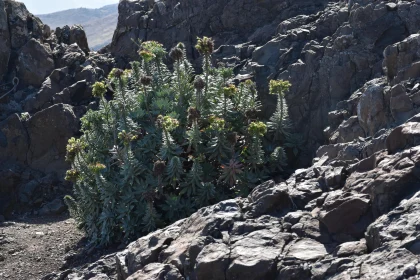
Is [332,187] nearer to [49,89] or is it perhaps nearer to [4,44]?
[49,89]

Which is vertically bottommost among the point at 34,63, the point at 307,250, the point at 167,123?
the point at 307,250

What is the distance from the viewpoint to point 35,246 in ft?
35.0

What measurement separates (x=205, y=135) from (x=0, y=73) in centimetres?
789

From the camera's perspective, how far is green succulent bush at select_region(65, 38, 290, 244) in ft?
30.3

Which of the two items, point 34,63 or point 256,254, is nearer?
point 256,254

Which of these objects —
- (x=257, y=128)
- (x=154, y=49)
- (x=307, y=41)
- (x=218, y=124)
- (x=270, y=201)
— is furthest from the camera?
(x=307, y=41)

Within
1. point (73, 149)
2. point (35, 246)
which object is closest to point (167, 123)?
point (73, 149)

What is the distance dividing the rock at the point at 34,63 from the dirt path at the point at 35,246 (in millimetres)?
4507

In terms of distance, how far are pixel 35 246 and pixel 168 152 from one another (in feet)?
10.5

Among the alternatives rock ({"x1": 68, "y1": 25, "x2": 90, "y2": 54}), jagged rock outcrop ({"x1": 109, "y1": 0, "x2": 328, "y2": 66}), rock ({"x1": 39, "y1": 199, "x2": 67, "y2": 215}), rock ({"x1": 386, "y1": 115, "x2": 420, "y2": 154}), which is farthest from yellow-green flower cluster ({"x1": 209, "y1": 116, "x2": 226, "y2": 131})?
rock ({"x1": 68, "y1": 25, "x2": 90, "y2": 54})

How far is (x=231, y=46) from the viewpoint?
13.9 metres

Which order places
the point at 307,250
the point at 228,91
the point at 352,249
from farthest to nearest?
the point at 228,91 → the point at 307,250 → the point at 352,249

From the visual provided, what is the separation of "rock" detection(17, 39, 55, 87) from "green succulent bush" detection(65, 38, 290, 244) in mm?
5216

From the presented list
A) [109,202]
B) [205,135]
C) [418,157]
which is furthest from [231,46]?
[418,157]
